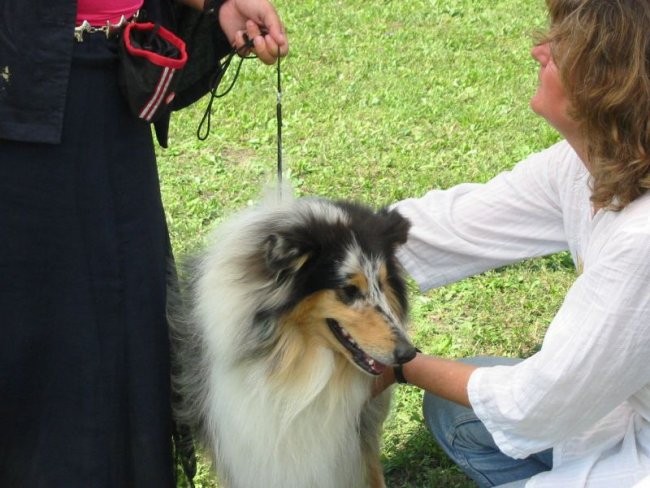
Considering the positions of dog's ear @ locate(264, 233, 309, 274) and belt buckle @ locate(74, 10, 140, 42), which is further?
dog's ear @ locate(264, 233, 309, 274)

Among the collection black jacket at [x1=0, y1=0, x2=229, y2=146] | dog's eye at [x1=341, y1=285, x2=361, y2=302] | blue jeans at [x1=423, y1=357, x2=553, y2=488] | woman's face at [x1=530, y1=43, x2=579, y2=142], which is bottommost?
blue jeans at [x1=423, y1=357, x2=553, y2=488]

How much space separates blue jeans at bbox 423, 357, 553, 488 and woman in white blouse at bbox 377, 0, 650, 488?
7 centimetres

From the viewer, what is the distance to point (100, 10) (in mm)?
2297

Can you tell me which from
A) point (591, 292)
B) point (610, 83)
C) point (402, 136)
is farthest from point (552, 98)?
point (402, 136)

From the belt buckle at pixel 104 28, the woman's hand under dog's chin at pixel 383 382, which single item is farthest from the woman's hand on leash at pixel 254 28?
the woman's hand under dog's chin at pixel 383 382

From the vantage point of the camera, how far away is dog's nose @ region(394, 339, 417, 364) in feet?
8.63

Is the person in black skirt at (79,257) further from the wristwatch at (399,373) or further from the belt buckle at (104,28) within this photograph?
the wristwatch at (399,373)

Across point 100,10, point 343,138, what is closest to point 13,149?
point 100,10

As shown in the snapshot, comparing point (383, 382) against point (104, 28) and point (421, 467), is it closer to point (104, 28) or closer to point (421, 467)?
point (421, 467)

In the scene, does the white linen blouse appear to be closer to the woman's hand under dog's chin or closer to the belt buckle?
the woman's hand under dog's chin

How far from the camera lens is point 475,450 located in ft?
9.74

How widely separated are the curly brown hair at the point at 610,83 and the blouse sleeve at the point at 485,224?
0.56 metres

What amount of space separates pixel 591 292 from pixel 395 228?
2.43 ft

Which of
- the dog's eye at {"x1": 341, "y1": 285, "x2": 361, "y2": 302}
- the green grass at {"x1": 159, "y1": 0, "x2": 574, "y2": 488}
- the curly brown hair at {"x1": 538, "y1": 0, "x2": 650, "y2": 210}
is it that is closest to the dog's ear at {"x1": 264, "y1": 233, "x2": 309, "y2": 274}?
the dog's eye at {"x1": 341, "y1": 285, "x2": 361, "y2": 302}
